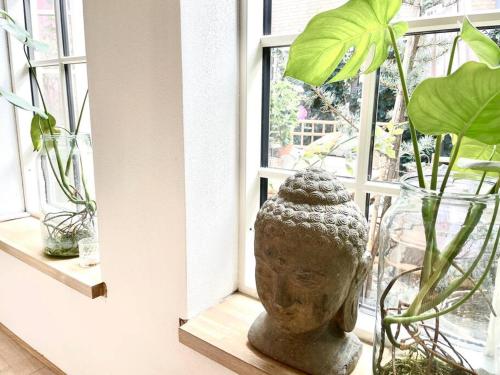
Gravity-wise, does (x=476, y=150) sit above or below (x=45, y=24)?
below

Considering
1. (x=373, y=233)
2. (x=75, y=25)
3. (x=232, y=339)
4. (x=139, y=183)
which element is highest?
(x=75, y=25)

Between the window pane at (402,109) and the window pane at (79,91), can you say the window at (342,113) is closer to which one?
the window pane at (402,109)

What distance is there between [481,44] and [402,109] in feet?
1.12

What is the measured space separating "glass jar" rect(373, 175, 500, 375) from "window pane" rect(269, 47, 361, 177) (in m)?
0.33

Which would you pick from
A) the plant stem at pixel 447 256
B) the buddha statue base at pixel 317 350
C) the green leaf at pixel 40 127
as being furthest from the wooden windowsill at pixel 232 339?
the green leaf at pixel 40 127

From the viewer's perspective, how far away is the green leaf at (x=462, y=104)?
0.38 metres

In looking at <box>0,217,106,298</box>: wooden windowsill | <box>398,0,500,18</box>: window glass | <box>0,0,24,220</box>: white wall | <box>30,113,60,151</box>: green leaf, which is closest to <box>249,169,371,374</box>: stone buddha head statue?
<box>398,0,500,18</box>: window glass

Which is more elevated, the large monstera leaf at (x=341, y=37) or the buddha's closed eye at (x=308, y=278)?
the large monstera leaf at (x=341, y=37)

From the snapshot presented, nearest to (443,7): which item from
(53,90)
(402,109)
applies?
(402,109)

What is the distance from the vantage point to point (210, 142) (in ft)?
2.97

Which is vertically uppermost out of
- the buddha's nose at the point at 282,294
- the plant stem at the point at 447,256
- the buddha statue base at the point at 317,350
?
the plant stem at the point at 447,256

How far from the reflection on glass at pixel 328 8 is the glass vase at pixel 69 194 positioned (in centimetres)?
79

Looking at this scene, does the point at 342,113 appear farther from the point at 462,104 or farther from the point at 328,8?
the point at 462,104

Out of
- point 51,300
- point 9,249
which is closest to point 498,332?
point 51,300
